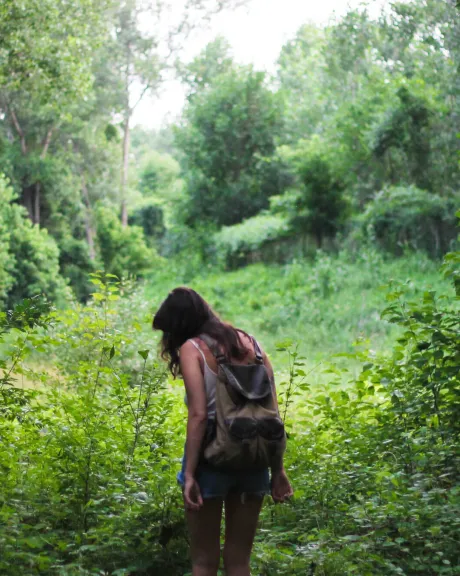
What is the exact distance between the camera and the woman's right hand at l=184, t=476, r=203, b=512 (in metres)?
3.34

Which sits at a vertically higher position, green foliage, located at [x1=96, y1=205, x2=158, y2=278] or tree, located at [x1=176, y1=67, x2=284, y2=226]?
tree, located at [x1=176, y1=67, x2=284, y2=226]

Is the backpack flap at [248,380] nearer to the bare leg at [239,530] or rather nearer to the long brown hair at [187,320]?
the long brown hair at [187,320]

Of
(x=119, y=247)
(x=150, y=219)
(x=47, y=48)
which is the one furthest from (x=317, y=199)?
(x=150, y=219)

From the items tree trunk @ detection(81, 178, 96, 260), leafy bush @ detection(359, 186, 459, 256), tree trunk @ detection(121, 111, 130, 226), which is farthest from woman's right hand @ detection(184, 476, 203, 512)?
tree trunk @ detection(121, 111, 130, 226)

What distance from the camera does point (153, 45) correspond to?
41625 mm

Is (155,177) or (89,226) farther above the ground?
(155,177)

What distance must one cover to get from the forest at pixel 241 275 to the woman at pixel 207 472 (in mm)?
792

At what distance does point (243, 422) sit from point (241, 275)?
2770cm

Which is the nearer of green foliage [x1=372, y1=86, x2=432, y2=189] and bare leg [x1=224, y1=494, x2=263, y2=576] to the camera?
bare leg [x1=224, y1=494, x2=263, y2=576]

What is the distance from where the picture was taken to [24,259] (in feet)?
85.3

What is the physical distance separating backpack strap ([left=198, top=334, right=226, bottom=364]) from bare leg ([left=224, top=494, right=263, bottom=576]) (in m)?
0.59

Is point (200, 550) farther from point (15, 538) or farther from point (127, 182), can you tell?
point (127, 182)

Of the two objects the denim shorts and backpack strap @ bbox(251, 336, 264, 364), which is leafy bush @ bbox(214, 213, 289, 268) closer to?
backpack strap @ bbox(251, 336, 264, 364)

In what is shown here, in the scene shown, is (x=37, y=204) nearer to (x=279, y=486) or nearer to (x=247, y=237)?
(x=247, y=237)
